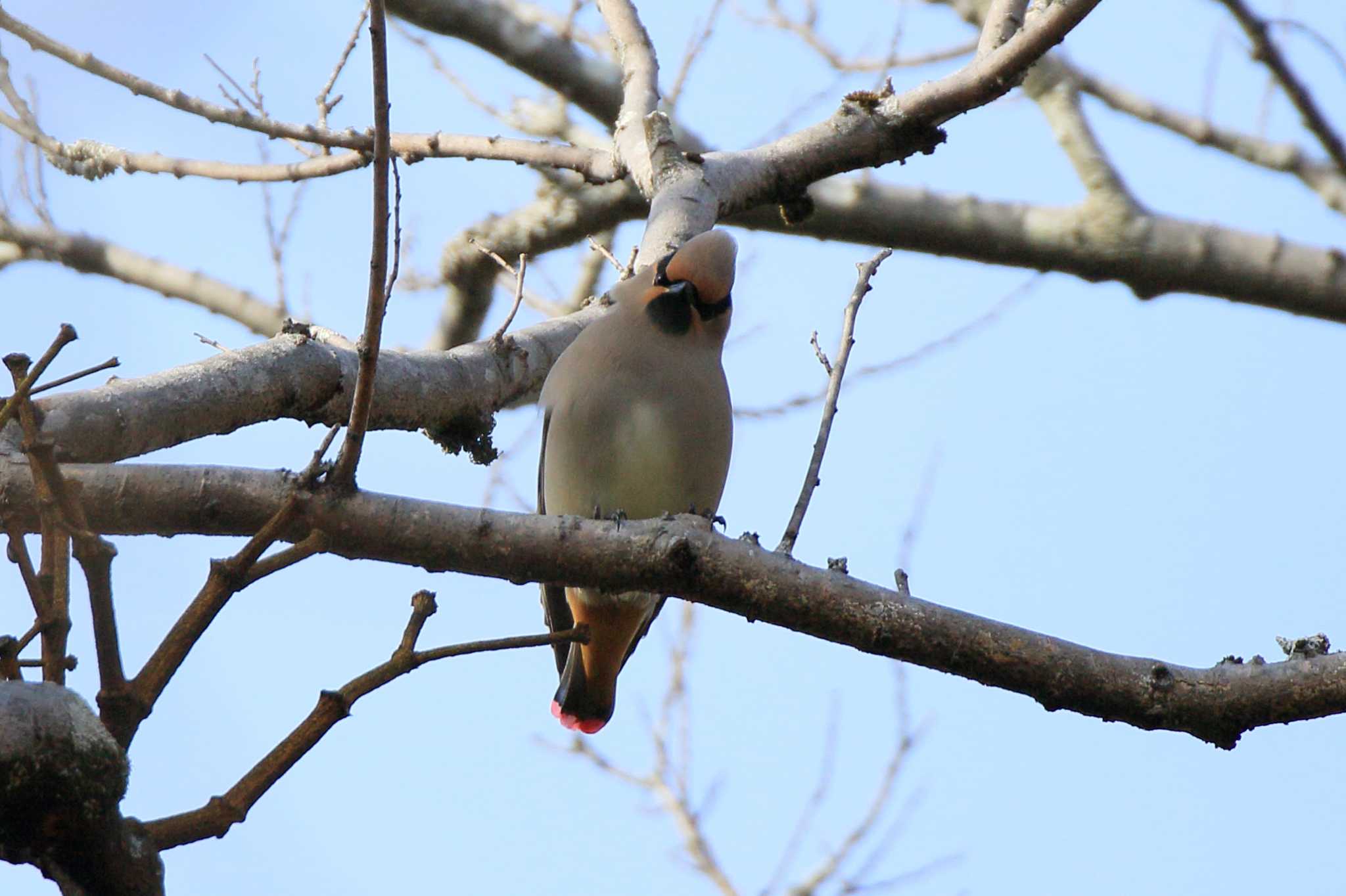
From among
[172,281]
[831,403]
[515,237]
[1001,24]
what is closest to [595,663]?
[831,403]

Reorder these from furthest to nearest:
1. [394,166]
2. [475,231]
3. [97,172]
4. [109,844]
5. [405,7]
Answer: [475,231] → [405,7] → [97,172] → [394,166] → [109,844]

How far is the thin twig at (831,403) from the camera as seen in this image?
2527mm

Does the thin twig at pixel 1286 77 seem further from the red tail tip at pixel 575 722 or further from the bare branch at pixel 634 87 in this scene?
the red tail tip at pixel 575 722

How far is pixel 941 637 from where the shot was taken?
2.27 m

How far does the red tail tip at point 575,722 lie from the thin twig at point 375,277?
2209 mm

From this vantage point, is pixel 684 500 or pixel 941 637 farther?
pixel 684 500

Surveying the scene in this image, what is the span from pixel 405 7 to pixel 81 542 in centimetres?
463

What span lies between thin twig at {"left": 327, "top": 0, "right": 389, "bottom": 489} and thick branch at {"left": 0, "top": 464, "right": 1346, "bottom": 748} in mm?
181

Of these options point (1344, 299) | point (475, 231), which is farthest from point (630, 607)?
point (1344, 299)

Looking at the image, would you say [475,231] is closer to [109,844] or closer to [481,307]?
[481,307]

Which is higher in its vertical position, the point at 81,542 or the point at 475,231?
the point at 475,231

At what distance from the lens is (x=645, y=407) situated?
12.4 feet

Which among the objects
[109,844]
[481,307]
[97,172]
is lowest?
[109,844]

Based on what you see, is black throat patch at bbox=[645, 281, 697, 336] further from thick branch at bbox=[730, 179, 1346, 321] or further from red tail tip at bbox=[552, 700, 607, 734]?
thick branch at bbox=[730, 179, 1346, 321]
